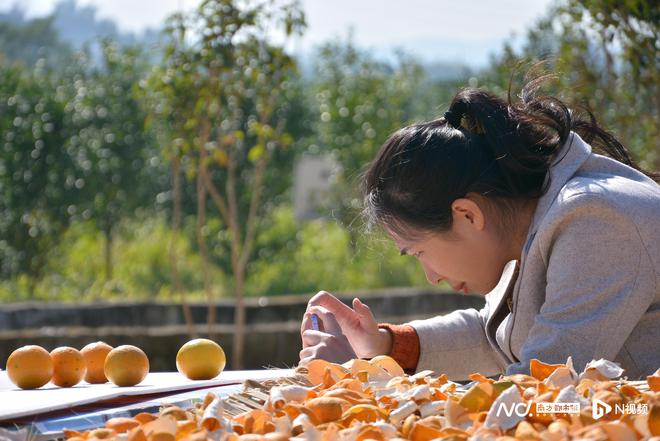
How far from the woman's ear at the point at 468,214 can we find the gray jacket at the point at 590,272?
119 millimetres

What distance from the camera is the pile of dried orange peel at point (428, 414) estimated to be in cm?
120

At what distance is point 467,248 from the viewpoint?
200cm

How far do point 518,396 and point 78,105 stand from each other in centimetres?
776

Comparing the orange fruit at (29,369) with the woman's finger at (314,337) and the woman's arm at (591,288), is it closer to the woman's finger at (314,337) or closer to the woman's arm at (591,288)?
the woman's finger at (314,337)

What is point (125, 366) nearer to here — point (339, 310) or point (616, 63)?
point (339, 310)

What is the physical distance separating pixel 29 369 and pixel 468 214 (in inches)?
32.8

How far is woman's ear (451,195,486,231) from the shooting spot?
1958mm

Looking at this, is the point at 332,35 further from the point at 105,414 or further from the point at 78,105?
the point at 105,414

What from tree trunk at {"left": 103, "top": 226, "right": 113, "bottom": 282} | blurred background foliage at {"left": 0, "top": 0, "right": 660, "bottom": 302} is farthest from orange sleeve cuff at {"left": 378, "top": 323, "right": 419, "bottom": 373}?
tree trunk at {"left": 103, "top": 226, "right": 113, "bottom": 282}

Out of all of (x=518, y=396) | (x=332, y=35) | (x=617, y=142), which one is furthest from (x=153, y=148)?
(x=518, y=396)

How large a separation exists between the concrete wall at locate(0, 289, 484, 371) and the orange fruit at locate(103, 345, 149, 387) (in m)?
2.74

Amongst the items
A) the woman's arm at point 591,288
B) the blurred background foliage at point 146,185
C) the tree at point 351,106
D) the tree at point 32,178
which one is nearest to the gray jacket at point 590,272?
the woman's arm at point 591,288

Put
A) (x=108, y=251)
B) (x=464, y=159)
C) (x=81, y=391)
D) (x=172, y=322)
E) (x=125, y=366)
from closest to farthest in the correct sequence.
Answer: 1. (x=81, y=391)
2. (x=125, y=366)
3. (x=464, y=159)
4. (x=172, y=322)
5. (x=108, y=251)

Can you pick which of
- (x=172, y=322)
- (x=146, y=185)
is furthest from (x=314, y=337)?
(x=146, y=185)
